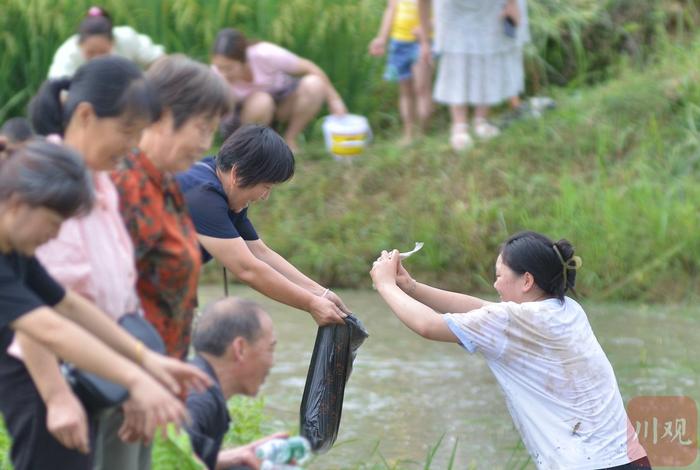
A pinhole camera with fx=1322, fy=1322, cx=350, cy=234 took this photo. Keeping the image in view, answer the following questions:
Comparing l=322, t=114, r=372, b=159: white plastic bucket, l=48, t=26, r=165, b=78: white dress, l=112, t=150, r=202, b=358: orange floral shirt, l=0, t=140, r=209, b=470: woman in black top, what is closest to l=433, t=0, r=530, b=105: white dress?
l=322, t=114, r=372, b=159: white plastic bucket

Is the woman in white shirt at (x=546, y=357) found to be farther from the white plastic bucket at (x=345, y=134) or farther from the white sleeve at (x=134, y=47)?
the white plastic bucket at (x=345, y=134)

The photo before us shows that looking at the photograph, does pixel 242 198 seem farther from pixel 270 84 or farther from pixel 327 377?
pixel 270 84

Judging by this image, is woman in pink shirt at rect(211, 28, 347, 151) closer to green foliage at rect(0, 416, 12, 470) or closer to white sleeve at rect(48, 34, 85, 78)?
white sleeve at rect(48, 34, 85, 78)

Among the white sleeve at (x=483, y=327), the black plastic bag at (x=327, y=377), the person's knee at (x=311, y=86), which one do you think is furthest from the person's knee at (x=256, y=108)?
the white sleeve at (x=483, y=327)

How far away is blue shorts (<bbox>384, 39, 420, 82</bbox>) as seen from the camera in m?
9.46

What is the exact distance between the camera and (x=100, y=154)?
10.0 feet

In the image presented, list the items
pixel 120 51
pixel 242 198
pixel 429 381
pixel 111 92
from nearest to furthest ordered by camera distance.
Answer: pixel 111 92 → pixel 242 198 → pixel 429 381 → pixel 120 51

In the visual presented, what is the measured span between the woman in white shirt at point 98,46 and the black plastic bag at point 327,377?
3.64m

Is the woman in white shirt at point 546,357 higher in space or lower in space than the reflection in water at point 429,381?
higher

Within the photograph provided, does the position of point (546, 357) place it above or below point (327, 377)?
above

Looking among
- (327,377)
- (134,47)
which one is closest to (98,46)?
(134,47)

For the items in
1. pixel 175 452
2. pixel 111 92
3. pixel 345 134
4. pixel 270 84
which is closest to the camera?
pixel 111 92

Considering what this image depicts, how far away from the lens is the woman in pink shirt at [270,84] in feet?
27.9

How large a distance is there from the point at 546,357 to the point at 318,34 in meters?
6.01
